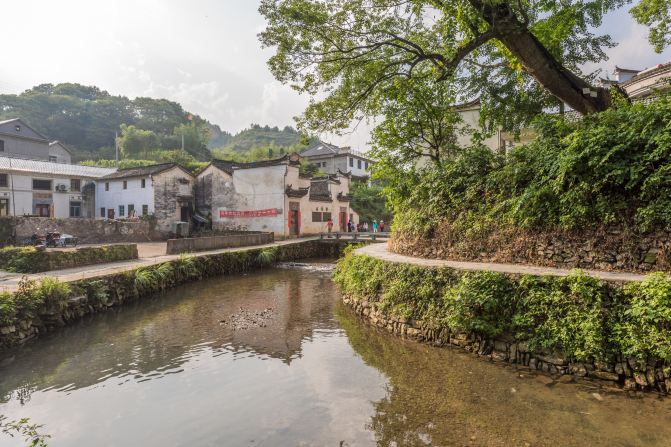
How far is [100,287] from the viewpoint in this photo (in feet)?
36.4

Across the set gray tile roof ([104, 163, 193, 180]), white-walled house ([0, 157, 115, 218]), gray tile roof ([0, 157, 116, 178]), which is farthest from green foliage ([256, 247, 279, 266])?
gray tile roof ([0, 157, 116, 178])

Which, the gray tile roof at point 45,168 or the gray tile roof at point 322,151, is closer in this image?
the gray tile roof at point 45,168

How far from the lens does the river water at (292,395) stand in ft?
15.3

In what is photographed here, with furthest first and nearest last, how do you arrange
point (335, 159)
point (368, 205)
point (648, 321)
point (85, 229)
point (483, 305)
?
point (335, 159) → point (368, 205) → point (85, 229) → point (483, 305) → point (648, 321)

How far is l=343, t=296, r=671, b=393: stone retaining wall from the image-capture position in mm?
5309

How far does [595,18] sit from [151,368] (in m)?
15.8

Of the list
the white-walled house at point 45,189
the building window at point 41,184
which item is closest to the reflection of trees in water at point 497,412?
the white-walled house at point 45,189

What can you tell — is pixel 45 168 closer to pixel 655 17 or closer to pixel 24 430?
pixel 24 430

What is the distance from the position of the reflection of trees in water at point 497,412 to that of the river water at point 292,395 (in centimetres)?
2

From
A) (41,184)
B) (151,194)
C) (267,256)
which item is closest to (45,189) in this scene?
(41,184)

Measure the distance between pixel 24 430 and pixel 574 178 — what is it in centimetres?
1047

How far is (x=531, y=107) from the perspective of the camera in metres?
13.6

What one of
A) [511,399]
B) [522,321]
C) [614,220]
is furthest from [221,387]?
[614,220]

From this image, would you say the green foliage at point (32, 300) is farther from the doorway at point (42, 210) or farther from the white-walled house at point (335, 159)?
the white-walled house at point (335, 159)
